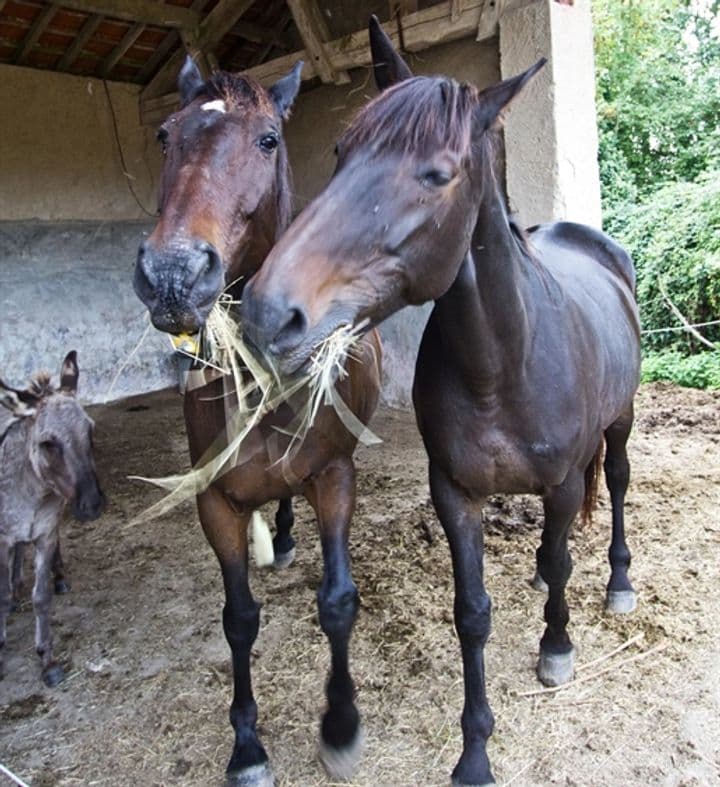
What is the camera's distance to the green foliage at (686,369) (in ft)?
22.7

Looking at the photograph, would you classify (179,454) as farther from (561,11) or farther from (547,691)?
(561,11)

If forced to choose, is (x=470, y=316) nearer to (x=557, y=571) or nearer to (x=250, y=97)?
(x=250, y=97)

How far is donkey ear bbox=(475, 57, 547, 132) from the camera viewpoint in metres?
1.53

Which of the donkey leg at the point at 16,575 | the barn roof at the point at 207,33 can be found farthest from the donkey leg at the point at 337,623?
the barn roof at the point at 207,33

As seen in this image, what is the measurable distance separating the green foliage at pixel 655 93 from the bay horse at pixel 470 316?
9232 millimetres

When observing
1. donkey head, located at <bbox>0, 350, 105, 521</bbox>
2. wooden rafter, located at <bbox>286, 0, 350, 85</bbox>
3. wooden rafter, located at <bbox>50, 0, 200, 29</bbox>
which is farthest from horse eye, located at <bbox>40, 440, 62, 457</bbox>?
wooden rafter, located at <bbox>50, 0, 200, 29</bbox>

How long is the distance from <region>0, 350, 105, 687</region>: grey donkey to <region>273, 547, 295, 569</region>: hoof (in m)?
1.17

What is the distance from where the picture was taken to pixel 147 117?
783cm

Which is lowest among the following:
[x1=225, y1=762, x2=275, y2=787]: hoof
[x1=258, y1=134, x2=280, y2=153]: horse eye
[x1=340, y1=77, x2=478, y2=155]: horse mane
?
[x1=225, y1=762, x2=275, y2=787]: hoof

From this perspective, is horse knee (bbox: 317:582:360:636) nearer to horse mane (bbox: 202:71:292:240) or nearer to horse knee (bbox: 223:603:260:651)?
horse knee (bbox: 223:603:260:651)

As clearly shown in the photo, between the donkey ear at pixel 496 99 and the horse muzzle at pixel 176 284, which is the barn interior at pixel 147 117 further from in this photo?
the horse muzzle at pixel 176 284

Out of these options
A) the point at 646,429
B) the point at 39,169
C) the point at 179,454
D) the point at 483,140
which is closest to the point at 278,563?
the point at 179,454

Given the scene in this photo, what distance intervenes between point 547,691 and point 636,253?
7458mm

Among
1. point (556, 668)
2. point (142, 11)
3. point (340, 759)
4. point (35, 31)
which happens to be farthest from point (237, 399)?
point (35, 31)
